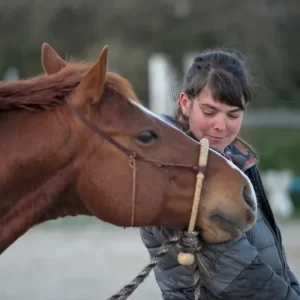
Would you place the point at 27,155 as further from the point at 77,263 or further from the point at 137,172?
the point at 77,263

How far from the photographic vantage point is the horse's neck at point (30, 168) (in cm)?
246

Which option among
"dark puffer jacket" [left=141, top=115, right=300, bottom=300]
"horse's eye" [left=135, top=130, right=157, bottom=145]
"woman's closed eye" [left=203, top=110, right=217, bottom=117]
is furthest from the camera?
"woman's closed eye" [left=203, top=110, right=217, bottom=117]

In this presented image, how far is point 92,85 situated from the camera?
2.47 metres

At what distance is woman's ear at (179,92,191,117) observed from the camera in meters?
2.68

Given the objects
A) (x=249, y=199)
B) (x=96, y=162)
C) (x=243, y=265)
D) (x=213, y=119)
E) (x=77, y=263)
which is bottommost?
(x=77, y=263)

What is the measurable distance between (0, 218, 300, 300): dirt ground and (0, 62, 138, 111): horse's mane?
4287mm

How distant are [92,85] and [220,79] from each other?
0.48 metres

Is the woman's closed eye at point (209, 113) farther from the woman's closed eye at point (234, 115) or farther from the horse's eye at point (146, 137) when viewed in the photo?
the horse's eye at point (146, 137)

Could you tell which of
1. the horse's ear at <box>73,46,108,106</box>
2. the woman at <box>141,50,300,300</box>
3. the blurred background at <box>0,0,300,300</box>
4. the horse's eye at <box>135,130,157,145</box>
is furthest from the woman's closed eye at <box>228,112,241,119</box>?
the blurred background at <box>0,0,300,300</box>

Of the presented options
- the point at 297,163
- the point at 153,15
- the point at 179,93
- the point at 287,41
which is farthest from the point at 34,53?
the point at 179,93

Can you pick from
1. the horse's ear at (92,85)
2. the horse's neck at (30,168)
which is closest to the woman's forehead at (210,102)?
the horse's ear at (92,85)

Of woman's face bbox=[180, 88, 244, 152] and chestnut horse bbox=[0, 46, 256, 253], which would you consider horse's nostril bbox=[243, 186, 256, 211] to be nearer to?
chestnut horse bbox=[0, 46, 256, 253]

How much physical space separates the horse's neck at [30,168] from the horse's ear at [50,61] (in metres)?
0.28

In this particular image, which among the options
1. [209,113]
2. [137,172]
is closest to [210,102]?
[209,113]
